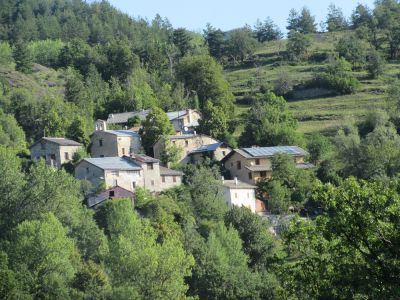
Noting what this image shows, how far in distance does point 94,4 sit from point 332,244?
167379 millimetres

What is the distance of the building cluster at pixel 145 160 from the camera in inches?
2519

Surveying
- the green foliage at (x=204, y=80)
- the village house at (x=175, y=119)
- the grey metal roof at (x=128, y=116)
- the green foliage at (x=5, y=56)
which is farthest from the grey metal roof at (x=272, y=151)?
the green foliage at (x=5, y=56)

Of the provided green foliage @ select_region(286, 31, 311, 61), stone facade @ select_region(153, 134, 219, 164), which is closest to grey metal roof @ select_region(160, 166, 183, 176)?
stone facade @ select_region(153, 134, 219, 164)

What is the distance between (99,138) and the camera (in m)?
73.8

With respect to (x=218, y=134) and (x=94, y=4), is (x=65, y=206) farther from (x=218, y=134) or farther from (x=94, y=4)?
(x=94, y=4)

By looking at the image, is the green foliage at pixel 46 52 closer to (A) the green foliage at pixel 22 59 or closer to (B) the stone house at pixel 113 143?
(A) the green foliage at pixel 22 59

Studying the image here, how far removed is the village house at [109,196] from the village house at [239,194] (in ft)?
28.7

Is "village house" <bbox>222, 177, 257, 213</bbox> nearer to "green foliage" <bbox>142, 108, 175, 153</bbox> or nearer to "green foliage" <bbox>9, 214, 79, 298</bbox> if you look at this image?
"green foliage" <bbox>142, 108, 175, 153</bbox>

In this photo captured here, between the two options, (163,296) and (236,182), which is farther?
(236,182)

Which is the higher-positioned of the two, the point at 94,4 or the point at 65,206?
the point at 94,4

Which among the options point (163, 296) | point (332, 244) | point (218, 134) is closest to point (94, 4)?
point (218, 134)

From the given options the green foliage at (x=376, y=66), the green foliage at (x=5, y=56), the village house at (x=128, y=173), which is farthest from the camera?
the green foliage at (x=5, y=56)

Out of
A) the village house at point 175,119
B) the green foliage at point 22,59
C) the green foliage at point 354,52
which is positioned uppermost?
the green foliage at point 22,59

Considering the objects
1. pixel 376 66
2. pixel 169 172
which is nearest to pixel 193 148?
pixel 169 172
